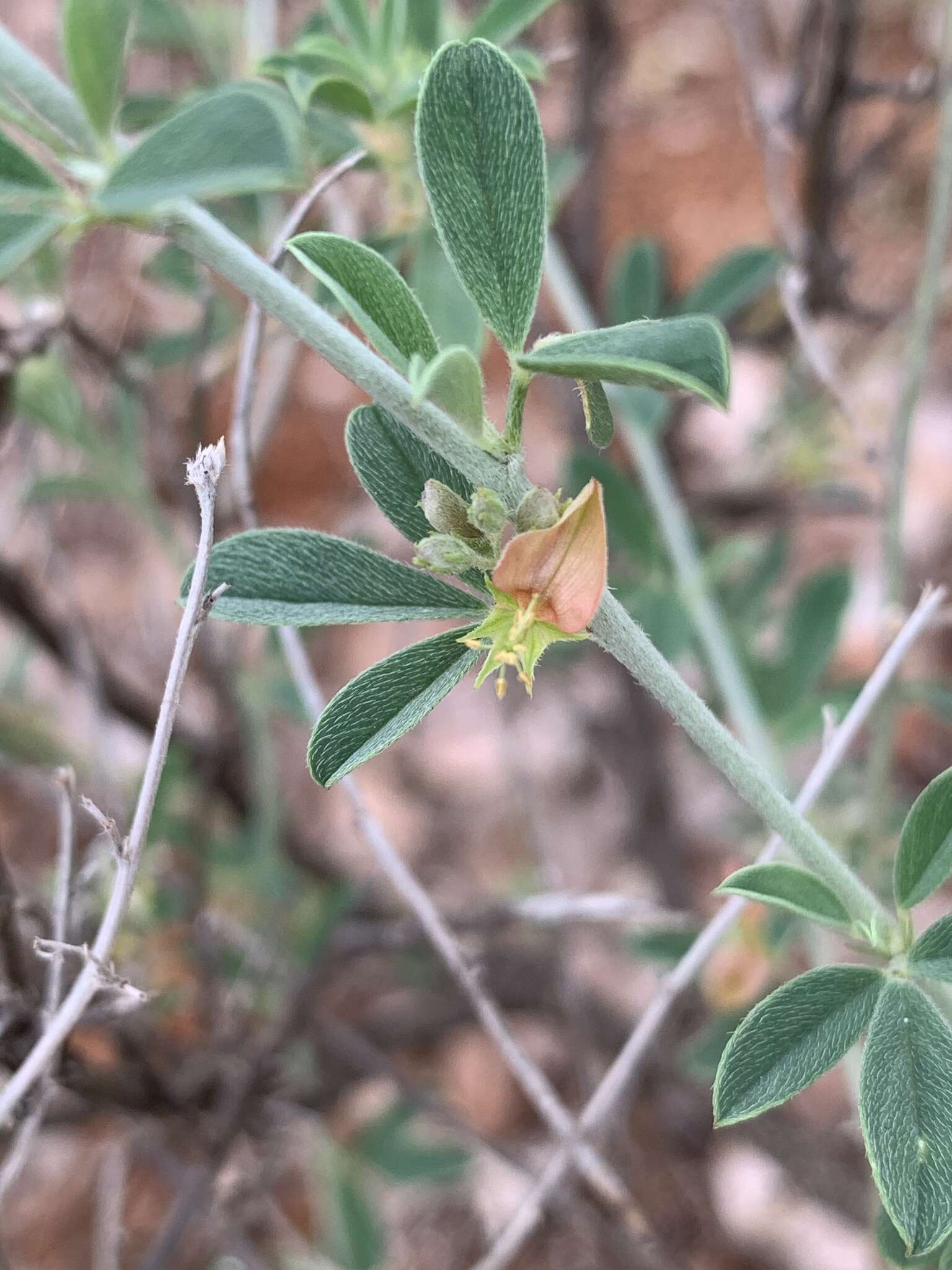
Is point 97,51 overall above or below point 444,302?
above

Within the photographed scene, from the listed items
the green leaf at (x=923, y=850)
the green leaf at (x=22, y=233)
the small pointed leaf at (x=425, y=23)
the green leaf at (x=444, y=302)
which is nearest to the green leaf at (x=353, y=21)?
the small pointed leaf at (x=425, y=23)

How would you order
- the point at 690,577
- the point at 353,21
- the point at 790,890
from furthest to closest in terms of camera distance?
the point at 690,577 → the point at 353,21 → the point at 790,890

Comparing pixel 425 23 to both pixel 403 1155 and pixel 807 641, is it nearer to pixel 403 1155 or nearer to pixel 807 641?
pixel 807 641

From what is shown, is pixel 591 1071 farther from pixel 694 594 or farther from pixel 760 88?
pixel 760 88

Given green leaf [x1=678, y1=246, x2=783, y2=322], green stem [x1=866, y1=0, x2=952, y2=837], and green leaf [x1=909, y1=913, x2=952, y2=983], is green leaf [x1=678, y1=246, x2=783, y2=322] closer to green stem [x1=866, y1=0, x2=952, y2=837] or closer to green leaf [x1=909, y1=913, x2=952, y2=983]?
green stem [x1=866, y1=0, x2=952, y2=837]

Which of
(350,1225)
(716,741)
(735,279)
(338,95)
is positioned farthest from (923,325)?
(350,1225)

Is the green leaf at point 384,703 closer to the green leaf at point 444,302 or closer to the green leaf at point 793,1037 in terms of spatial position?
the green leaf at point 793,1037

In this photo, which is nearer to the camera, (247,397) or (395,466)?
(395,466)
